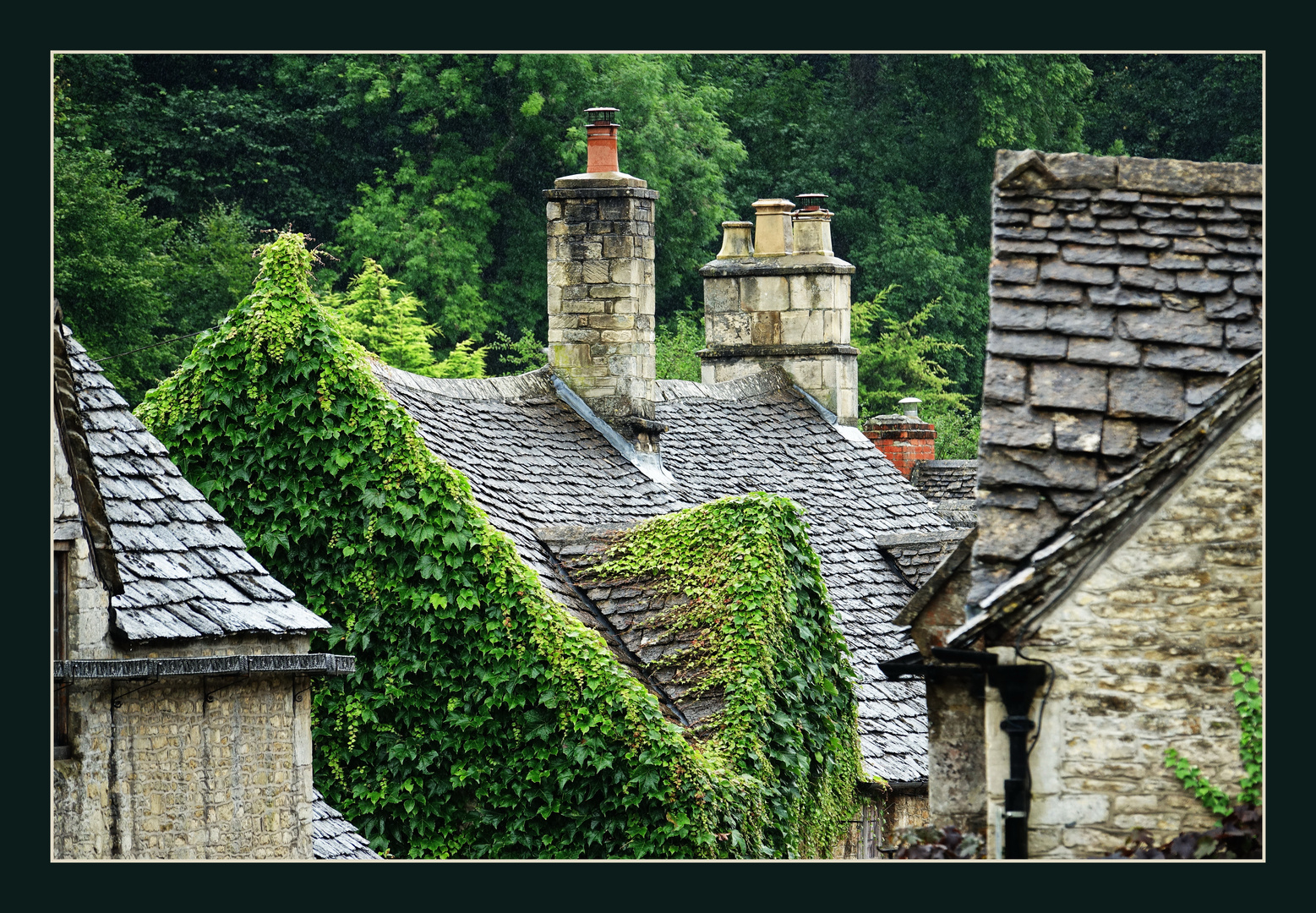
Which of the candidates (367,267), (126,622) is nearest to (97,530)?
(126,622)

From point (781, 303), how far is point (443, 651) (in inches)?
449

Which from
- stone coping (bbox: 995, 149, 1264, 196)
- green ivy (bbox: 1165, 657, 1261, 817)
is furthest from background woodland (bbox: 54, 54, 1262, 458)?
green ivy (bbox: 1165, 657, 1261, 817)

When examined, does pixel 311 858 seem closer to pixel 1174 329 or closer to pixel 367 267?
pixel 1174 329

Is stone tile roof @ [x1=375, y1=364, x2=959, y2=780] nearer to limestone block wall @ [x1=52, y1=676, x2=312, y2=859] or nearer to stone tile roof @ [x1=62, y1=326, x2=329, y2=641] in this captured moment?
stone tile roof @ [x1=62, y1=326, x2=329, y2=641]

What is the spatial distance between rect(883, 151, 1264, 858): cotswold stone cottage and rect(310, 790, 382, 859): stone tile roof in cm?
426

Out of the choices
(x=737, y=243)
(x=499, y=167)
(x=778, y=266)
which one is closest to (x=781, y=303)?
(x=778, y=266)

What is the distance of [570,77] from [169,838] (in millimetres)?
27776

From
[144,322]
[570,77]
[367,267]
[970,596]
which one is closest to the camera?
[970,596]

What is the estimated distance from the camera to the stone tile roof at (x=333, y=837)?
41.6 ft

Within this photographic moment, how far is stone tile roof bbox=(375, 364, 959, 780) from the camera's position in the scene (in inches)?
670

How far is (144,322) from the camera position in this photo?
3084 cm

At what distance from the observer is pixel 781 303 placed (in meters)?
25.0

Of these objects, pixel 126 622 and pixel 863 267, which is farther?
pixel 863 267

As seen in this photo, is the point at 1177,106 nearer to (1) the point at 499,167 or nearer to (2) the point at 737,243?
(1) the point at 499,167
